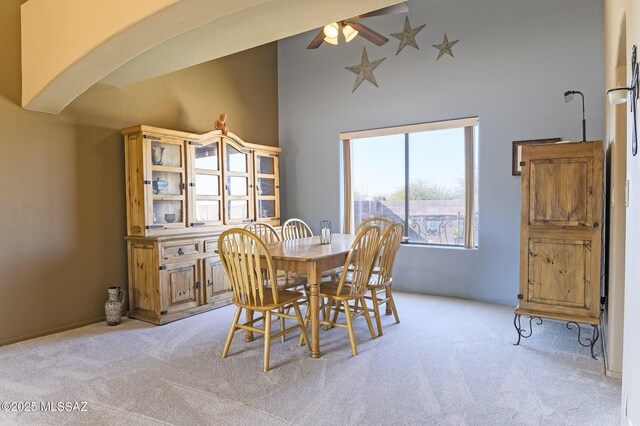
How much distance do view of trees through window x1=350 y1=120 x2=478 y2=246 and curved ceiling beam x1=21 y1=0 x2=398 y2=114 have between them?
2.40 meters

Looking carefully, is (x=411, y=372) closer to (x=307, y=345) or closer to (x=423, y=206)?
(x=307, y=345)

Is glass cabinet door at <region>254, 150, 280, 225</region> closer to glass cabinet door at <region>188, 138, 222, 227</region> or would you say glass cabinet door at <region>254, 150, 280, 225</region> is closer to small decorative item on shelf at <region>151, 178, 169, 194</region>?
glass cabinet door at <region>188, 138, 222, 227</region>

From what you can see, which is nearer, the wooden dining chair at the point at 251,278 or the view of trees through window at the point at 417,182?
the wooden dining chair at the point at 251,278

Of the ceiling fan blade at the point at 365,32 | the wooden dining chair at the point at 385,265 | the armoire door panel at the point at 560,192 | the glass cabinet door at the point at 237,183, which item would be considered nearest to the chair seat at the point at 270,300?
the wooden dining chair at the point at 385,265

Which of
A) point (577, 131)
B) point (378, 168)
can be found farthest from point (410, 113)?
point (577, 131)

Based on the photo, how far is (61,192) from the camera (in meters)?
3.73

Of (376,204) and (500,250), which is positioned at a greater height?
(376,204)

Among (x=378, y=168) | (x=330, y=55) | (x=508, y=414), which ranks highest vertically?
(x=330, y=55)

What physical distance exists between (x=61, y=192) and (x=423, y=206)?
3896mm

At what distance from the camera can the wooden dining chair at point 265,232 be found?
4297 millimetres

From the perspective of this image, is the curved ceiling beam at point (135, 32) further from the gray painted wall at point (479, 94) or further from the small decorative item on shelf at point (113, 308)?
the gray painted wall at point (479, 94)

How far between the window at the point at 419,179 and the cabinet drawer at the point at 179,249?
6.99 ft

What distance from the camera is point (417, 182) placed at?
5.05 meters

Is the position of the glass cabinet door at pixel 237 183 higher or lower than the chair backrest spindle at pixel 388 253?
higher
